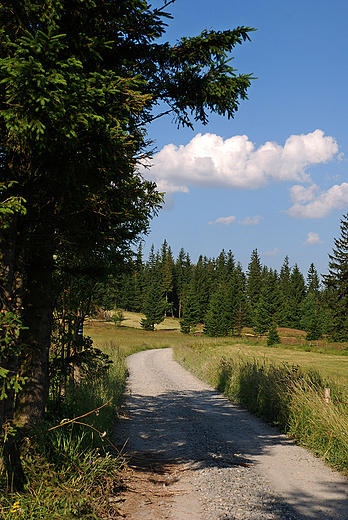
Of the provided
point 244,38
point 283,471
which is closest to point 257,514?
point 283,471

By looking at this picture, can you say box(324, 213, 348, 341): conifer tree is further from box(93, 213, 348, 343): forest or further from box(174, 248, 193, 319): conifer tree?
box(174, 248, 193, 319): conifer tree

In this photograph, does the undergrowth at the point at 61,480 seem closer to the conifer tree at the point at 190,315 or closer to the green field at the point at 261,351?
the green field at the point at 261,351

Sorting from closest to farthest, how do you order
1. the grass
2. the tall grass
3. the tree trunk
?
the grass
the tree trunk
the tall grass

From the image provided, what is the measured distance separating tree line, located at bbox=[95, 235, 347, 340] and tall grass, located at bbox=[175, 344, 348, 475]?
94.8 feet

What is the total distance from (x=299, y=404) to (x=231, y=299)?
68043mm

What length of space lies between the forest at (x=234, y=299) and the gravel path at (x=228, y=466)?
20.0 meters

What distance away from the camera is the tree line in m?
64.6

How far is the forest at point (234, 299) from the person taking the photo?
61362 mm

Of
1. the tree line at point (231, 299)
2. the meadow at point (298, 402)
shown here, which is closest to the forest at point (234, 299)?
the tree line at point (231, 299)

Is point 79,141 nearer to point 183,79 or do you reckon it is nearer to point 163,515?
point 183,79

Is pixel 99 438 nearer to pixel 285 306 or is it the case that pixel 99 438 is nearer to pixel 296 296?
pixel 285 306

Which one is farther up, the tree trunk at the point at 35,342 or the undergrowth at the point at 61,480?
the tree trunk at the point at 35,342

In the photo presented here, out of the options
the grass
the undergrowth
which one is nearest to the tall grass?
the grass

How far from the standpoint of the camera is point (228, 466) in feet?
21.5
